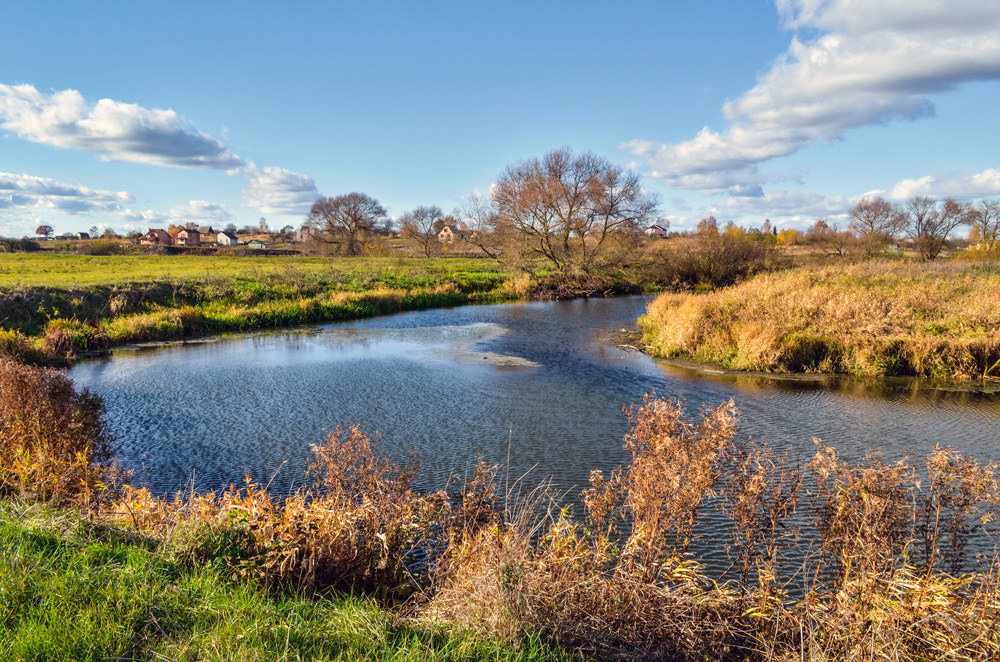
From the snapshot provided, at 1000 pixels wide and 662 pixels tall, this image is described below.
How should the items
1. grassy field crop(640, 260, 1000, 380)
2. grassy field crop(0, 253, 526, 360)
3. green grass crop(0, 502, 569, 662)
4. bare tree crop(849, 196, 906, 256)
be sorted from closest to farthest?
green grass crop(0, 502, 569, 662)
grassy field crop(640, 260, 1000, 380)
grassy field crop(0, 253, 526, 360)
bare tree crop(849, 196, 906, 256)

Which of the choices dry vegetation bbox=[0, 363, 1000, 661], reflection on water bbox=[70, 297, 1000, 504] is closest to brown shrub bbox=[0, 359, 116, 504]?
dry vegetation bbox=[0, 363, 1000, 661]

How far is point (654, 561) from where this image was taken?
4566mm

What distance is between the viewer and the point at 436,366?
55.2ft

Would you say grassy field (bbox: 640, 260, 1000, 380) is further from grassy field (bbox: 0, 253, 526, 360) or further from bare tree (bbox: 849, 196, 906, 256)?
bare tree (bbox: 849, 196, 906, 256)

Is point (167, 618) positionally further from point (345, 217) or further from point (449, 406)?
point (345, 217)

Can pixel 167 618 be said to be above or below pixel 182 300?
below

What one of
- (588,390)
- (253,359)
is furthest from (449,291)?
(588,390)

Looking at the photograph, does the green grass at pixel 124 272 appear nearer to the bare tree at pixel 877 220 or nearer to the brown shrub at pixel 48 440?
the brown shrub at pixel 48 440

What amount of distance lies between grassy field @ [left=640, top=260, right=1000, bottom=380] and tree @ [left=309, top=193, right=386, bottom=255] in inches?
2341

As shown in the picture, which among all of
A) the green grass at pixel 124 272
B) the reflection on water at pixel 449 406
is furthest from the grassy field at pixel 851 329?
the green grass at pixel 124 272

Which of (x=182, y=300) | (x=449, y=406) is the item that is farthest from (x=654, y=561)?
(x=182, y=300)

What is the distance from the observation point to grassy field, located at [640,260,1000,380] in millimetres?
14922

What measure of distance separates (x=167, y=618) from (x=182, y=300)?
25394mm

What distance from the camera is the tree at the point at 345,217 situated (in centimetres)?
7378
